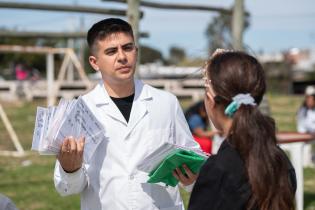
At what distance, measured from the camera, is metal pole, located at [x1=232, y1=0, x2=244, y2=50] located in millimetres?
6750

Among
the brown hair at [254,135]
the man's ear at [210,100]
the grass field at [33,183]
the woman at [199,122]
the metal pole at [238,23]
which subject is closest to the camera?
the brown hair at [254,135]

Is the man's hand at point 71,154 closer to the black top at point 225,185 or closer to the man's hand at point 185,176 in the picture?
the man's hand at point 185,176

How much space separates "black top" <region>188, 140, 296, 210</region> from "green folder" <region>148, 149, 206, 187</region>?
1.63 ft

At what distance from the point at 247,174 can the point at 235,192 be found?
70 millimetres

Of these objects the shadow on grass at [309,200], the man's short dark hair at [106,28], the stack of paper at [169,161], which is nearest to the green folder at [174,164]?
the stack of paper at [169,161]

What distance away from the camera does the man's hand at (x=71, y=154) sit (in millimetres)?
2600

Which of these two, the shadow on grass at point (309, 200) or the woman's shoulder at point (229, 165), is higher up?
the woman's shoulder at point (229, 165)

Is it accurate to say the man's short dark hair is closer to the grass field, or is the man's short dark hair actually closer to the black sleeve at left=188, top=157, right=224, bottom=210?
the black sleeve at left=188, top=157, right=224, bottom=210

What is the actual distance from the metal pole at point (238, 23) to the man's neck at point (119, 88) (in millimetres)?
3915

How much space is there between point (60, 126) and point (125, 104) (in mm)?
473

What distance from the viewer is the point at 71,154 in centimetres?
263

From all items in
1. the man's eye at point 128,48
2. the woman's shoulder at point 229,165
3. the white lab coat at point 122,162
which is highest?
the man's eye at point 128,48

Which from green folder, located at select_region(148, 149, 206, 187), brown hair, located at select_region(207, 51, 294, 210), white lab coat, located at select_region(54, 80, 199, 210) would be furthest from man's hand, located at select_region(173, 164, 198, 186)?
brown hair, located at select_region(207, 51, 294, 210)

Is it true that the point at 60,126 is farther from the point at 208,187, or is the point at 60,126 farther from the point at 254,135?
the point at 254,135
